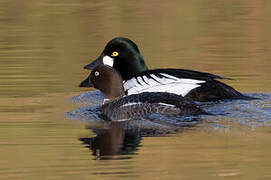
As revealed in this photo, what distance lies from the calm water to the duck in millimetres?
286

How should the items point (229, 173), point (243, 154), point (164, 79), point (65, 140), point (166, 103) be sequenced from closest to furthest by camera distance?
point (229, 173) → point (243, 154) → point (65, 140) → point (166, 103) → point (164, 79)

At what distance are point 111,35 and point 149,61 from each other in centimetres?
297

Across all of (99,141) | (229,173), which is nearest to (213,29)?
(99,141)

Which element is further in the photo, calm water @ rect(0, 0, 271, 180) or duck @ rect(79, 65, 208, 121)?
duck @ rect(79, 65, 208, 121)

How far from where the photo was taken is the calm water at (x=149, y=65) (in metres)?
8.62

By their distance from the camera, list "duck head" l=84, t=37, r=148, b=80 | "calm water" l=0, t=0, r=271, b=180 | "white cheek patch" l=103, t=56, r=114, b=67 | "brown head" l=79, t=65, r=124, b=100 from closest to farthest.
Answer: "calm water" l=0, t=0, r=271, b=180
"brown head" l=79, t=65, r=124, b=100
"duck head" l=84, t=37, r=148, b=80
"white cheek patch" l=103, t=56, r=114, b=67

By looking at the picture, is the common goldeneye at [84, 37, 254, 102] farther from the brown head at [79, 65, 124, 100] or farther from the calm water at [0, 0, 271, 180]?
the brown head at [79, 65, 124, 100]

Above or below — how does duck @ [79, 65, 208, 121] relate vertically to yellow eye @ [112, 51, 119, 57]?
below

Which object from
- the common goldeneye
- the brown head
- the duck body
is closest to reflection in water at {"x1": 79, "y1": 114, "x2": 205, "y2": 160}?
the duck body

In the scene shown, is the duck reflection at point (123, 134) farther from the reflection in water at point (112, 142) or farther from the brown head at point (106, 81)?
the brown head at point (106, 81)

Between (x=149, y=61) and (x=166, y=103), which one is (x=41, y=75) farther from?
(x=166, y=103)

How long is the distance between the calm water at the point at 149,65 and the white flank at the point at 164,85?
0.59 meters

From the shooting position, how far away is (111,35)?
62.5 feet

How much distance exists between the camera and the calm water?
862 centimetres
